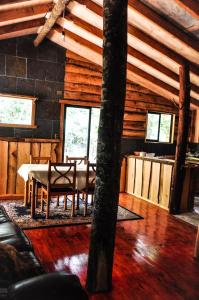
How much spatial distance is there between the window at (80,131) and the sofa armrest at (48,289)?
5.20 m

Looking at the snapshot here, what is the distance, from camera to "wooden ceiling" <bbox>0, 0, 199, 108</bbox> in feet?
13.0

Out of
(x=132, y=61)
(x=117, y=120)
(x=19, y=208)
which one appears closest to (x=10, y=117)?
(x=19, y=208)

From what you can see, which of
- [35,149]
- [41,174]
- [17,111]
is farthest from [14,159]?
[41,174]

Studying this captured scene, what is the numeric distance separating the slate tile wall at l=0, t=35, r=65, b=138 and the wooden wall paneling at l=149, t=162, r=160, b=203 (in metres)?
2.32

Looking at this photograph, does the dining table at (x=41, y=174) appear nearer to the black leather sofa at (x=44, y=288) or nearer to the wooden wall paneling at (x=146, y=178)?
the wooden wall paneling at (x=146, y=178)

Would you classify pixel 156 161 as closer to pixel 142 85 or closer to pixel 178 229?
pixel 178 229

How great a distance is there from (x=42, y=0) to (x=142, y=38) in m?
1.74

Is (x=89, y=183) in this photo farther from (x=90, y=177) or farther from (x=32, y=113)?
(x=32, y=113)

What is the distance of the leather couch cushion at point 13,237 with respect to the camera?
2219 mm

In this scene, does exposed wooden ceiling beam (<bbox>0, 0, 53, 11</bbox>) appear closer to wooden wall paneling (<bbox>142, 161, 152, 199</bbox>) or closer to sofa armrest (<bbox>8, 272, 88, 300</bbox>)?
wooden wall paneling (<bbox>142, 161, 152, 199</bbox>)

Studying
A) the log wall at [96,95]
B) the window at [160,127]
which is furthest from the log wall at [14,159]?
the window at [160,127]

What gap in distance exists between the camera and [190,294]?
2.52 metres

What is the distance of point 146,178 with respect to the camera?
5.97 metres

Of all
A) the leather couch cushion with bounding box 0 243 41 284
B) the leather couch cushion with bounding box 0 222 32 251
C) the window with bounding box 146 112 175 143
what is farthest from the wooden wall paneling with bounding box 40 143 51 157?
the leather couch cushion with bounding box 0 243 41 284
